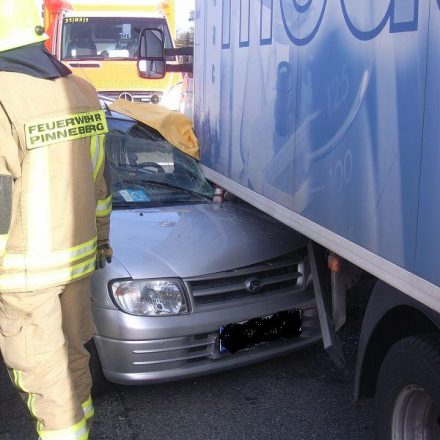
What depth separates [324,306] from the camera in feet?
11.4

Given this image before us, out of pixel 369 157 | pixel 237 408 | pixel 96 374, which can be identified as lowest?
pixel 237 408

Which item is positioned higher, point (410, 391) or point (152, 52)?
point (152, 52)

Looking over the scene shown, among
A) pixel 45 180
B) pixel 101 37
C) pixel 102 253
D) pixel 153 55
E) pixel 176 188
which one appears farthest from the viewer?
pixel 101 37

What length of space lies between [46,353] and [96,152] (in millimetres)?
841

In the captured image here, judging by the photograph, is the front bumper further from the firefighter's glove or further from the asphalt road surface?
the firefighter's glove

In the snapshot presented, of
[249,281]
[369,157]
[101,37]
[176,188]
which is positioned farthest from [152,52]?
[101,37]

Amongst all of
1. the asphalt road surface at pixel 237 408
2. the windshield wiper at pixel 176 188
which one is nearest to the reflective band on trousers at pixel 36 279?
the asphalt road surface at pixel 237 408

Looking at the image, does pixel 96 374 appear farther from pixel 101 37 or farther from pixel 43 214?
pixel 101 37

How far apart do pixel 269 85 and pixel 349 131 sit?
967 millimetres

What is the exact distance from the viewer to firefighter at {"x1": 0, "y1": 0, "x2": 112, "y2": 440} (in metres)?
2.39

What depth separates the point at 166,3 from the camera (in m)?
11.3

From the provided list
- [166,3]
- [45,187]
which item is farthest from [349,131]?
[166,3]

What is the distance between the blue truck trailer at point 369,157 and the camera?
2084 mm

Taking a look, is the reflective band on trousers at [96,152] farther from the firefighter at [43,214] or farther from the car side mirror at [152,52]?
the car side mirror at [152,52]
